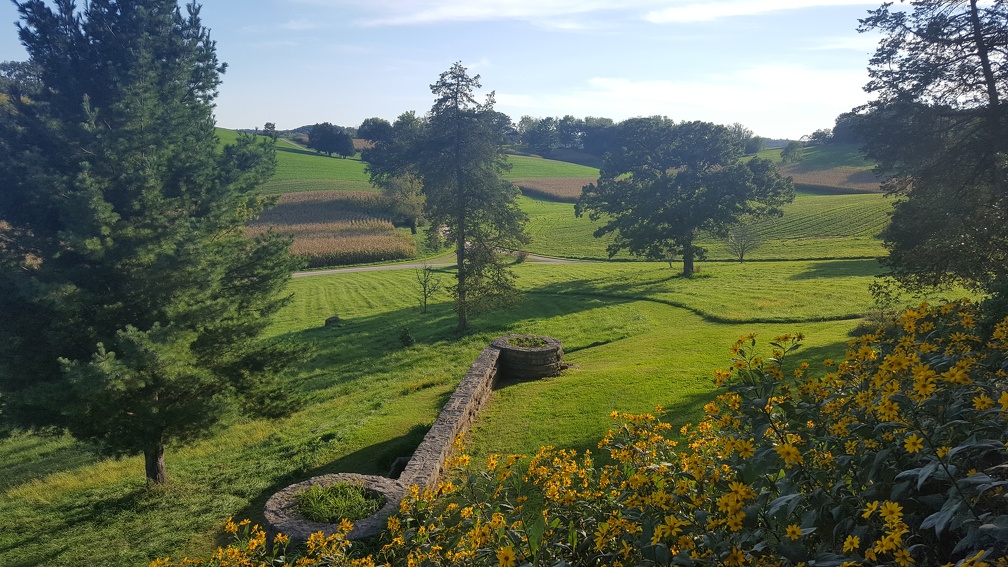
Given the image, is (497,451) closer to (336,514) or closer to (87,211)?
(336,514)

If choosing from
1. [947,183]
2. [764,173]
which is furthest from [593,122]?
[947,183]

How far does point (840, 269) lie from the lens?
102 feet

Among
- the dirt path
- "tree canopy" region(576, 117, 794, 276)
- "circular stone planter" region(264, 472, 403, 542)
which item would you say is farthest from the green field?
"circular stone planter" region(264, 472, 403, 542)

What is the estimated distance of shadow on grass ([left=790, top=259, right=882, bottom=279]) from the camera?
29.2m

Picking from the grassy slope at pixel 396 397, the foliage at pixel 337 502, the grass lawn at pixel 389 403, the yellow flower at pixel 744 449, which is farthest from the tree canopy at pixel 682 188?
the yellow flower at pixel 744 449

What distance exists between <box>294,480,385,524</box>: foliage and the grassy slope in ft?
9.29

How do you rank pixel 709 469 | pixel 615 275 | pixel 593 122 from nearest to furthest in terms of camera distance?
1. pixel 709 469
2. pixel 615 275
3. pixel 593 122

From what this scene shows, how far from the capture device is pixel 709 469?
3.77 meters

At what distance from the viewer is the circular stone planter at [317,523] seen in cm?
627

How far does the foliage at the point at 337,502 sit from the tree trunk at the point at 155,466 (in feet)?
19.2

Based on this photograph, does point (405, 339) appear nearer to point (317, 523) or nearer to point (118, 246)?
point (118, 246)

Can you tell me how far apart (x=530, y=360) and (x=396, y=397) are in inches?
168

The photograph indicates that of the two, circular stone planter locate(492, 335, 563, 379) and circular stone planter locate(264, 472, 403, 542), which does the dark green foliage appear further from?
circular stone planter locate(264, 472, 403, 542)

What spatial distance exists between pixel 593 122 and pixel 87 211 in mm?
137786
